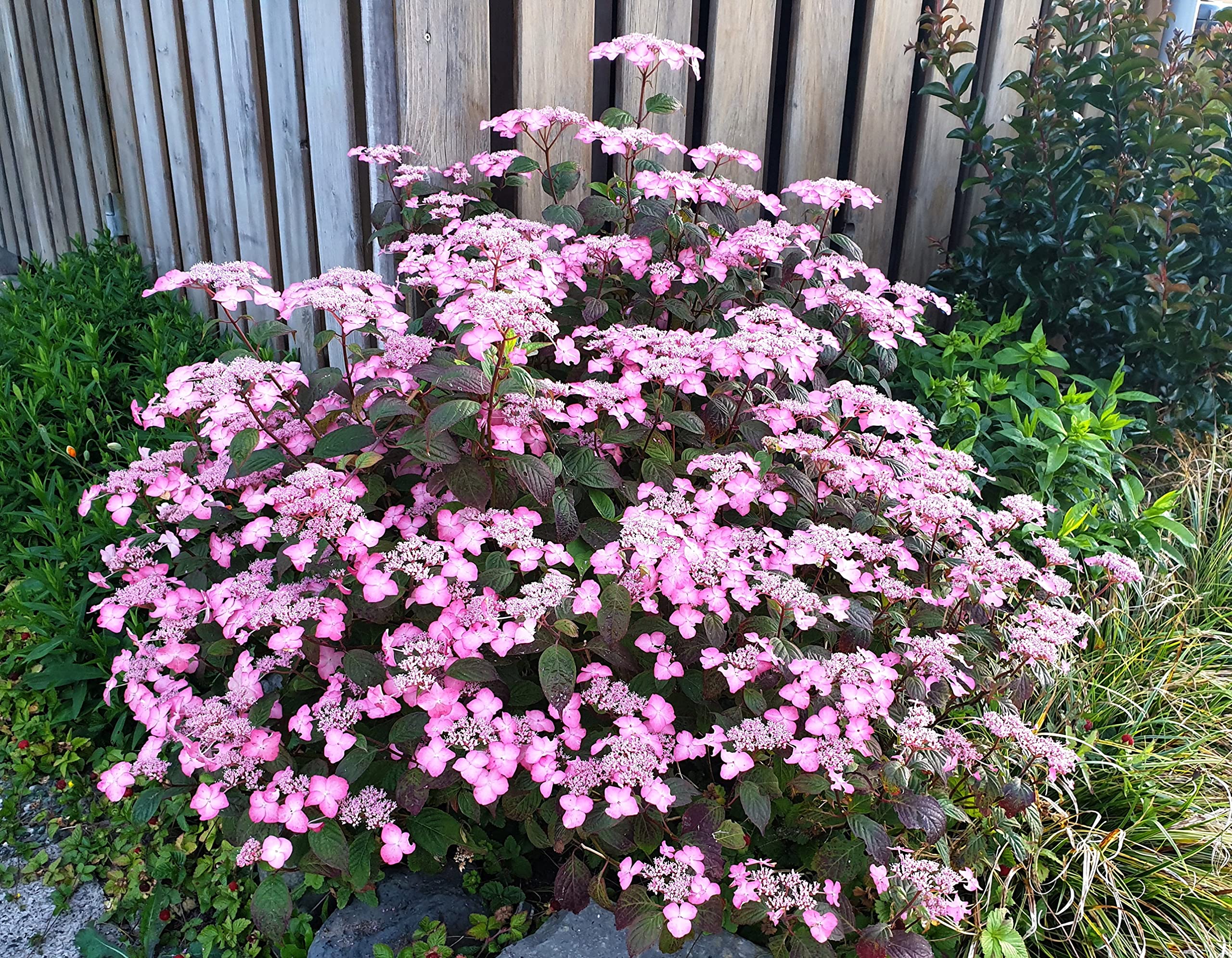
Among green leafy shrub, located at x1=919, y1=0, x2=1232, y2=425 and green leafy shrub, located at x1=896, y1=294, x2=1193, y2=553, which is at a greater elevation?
green leafy shrub, located at x1=919, y1=0, x2=1232, y2=425

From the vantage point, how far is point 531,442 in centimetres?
167

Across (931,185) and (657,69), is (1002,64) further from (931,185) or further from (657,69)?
(657,69)

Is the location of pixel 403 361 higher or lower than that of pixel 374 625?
higher

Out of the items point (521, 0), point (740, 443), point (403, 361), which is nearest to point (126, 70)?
point (521, 0)

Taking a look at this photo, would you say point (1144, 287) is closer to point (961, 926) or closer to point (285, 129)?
point (961, 926)

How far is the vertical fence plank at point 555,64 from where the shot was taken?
7.57 ft

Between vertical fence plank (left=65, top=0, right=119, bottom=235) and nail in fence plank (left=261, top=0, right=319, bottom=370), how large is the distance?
1705mm

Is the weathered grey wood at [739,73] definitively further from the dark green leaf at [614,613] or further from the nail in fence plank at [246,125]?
the dark green leaf at [614,613]

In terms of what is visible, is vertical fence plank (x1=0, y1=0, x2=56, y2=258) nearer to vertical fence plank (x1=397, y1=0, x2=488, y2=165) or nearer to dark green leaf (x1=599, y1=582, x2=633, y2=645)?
vertical fence plank (x1=397, y1=0, x2=488, y2=165)

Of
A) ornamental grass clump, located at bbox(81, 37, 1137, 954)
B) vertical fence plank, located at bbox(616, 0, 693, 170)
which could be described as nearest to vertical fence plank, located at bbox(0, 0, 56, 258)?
vertical fence plank, located at bbox(616, 0, 693, 170)

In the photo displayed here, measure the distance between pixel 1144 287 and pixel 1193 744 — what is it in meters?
1.43

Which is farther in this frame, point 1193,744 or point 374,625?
point 1193,744

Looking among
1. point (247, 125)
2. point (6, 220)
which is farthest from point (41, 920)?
point (6, 220)

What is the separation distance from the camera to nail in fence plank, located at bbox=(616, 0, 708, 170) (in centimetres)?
247
